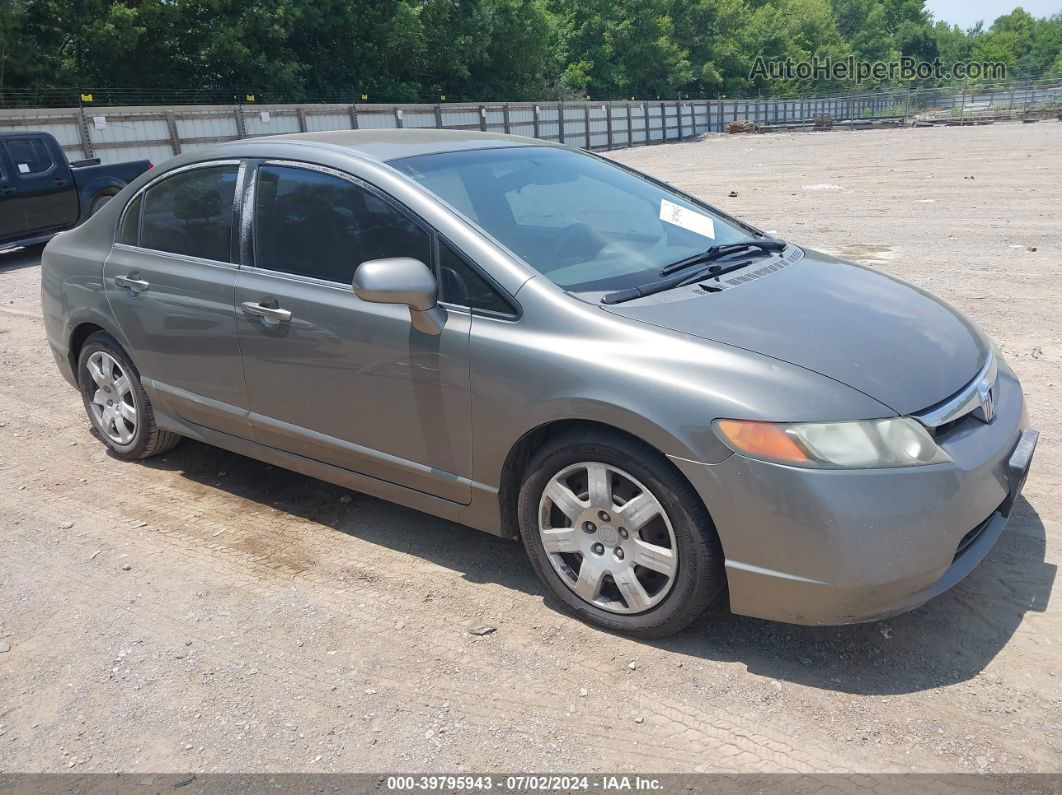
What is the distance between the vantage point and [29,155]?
12.4 m

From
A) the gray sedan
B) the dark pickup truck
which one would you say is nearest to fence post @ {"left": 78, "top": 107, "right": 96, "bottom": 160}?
the dark pickup truck

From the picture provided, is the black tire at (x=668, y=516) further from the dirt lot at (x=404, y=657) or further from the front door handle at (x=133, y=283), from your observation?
the front door handle at (x=133, y=283)

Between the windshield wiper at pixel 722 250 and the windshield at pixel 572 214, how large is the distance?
0.05 meters

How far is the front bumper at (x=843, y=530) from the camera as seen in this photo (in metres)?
2.59

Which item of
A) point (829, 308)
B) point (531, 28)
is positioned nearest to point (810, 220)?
point (829, 308)

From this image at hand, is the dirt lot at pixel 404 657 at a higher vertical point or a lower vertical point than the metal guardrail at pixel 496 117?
lower

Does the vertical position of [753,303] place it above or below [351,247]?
below

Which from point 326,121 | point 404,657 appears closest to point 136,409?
point 404,657

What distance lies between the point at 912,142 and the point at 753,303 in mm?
33156

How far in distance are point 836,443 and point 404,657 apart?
1.59 m

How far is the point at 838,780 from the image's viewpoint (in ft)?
7.93

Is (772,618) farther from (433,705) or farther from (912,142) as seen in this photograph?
(912,142)

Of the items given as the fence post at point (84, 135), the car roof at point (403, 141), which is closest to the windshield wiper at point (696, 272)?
the car roof at point (403, 141)

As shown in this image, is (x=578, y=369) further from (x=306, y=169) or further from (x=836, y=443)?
(x=306, y=169)
